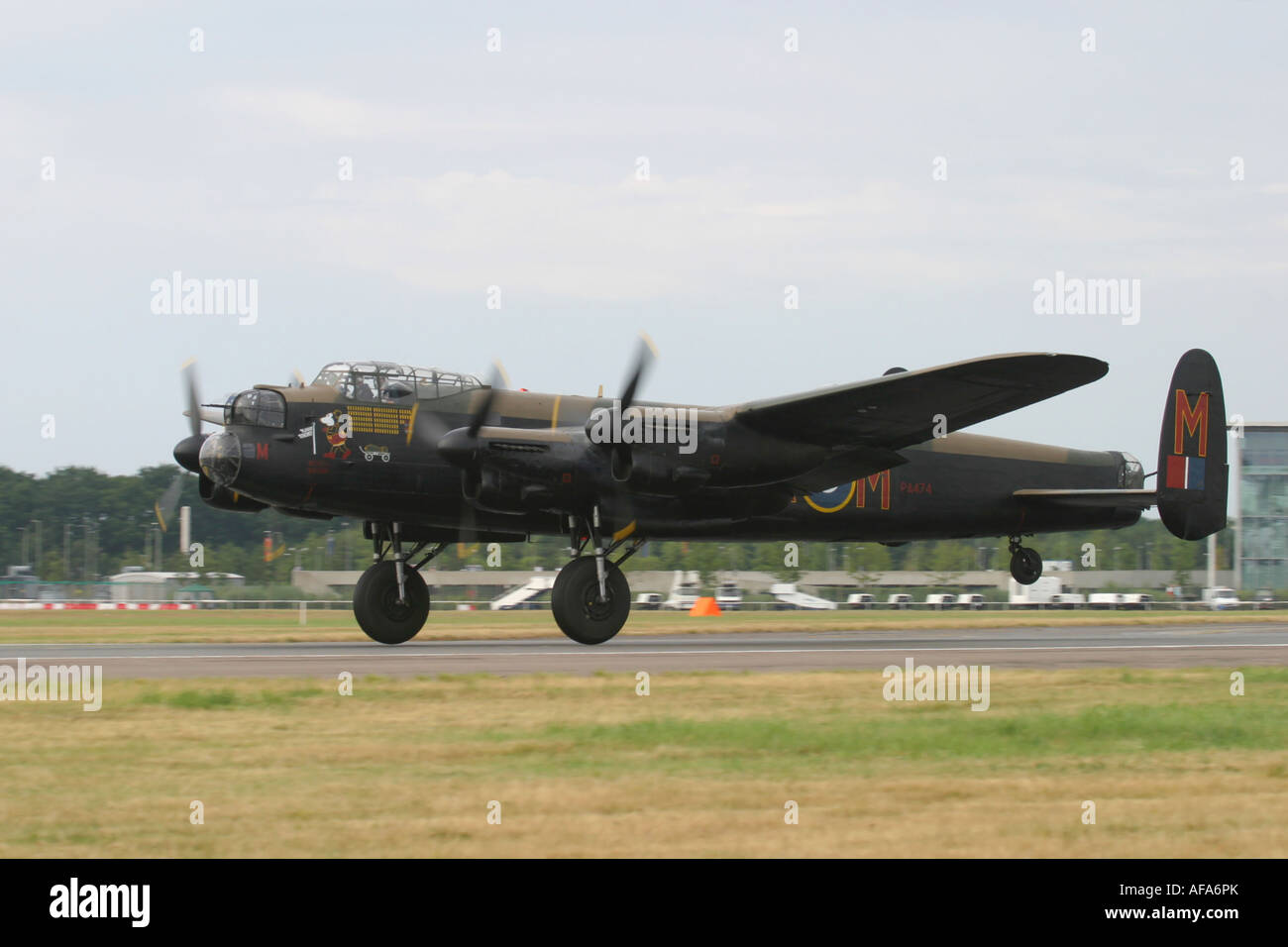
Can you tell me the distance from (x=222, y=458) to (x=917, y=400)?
478 inches

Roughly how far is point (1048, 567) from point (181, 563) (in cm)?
5457

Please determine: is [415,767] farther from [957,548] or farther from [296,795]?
[957,548]

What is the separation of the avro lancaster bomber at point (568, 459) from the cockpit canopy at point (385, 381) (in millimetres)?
29

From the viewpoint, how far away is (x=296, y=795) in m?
10.0

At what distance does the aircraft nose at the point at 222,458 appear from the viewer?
2256 cm

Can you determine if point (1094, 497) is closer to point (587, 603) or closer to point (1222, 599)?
point (587, 603)

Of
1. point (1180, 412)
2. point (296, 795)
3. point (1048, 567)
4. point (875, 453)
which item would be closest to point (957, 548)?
point (1048, 567)

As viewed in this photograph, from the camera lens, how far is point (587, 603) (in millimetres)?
22953

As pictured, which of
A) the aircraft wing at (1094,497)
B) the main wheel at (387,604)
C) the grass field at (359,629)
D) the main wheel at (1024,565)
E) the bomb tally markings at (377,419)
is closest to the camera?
the bomb tally markings at (377,419)

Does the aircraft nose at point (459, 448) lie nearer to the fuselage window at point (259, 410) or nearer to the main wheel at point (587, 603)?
→ the main wheel at point (587, 603)

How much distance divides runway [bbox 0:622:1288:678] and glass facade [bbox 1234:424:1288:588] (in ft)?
128

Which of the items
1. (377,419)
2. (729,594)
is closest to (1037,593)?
(729,594)
